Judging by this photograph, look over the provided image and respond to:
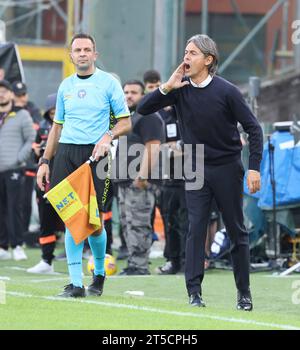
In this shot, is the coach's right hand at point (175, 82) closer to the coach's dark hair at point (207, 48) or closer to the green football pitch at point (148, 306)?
the coach's dark hair at point (207, 48)

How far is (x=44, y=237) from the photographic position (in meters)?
13.9

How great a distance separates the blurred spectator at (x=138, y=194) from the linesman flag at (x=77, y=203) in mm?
3578

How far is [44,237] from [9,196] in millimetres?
2104

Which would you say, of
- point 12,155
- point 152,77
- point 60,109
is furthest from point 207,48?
point 12,155

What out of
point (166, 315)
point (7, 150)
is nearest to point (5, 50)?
point (7, 150)

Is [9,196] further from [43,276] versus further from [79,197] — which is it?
[79,197]

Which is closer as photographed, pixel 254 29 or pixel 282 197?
pixel 282 197

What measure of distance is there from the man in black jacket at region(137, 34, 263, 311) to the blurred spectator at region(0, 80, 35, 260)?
6287mm

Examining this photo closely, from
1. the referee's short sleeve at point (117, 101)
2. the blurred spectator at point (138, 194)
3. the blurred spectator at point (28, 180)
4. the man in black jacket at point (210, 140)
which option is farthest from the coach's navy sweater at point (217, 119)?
the blurred spectator at point (28, 180)

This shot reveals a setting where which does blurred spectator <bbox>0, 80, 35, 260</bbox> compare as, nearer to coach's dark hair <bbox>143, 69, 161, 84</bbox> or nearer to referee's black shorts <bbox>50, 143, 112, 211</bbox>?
coach's dark hair <bbox>143, 69, 161, 84</bbox>

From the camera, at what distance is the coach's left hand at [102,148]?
9.63 metres

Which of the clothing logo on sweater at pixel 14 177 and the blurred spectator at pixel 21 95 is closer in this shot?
the clothing logo on sweater at pixel 14 177

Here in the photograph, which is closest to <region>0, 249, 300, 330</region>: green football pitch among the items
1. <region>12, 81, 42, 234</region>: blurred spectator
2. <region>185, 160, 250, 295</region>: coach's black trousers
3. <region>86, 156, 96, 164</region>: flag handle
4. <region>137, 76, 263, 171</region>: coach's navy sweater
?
<region>185, 160, 250, 295</region>: coach's black trousers

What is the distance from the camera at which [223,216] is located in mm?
9672
